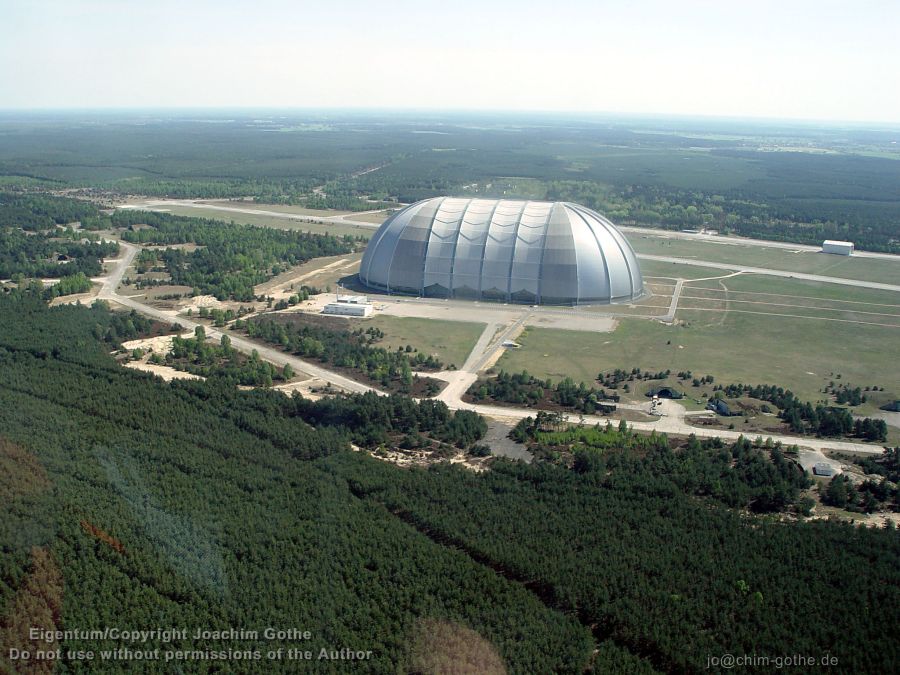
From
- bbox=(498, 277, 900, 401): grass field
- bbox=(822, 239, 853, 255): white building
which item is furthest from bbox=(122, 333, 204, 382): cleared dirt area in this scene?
bbox=(822, 239, 853, 255): white building

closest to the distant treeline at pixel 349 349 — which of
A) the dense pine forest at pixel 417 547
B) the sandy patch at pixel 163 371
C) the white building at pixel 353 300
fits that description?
the white building at pixel 353 300

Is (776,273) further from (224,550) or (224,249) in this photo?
(224,550)

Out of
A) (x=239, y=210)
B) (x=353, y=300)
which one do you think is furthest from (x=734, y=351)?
(x=239, y=210)

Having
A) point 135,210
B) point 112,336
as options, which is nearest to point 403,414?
point 112,336

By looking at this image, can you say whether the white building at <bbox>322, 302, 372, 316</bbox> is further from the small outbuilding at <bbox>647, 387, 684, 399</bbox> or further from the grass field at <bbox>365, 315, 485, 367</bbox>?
the small outbuilding at <bbox>647, 387, 684, 399</bbox>

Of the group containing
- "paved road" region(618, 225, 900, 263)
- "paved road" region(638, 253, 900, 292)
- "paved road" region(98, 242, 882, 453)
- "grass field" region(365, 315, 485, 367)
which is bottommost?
"paved road" region(98, 242, 882, 453)

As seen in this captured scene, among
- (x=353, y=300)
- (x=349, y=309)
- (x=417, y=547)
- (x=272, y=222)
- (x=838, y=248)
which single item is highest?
(x=272, y=222)
